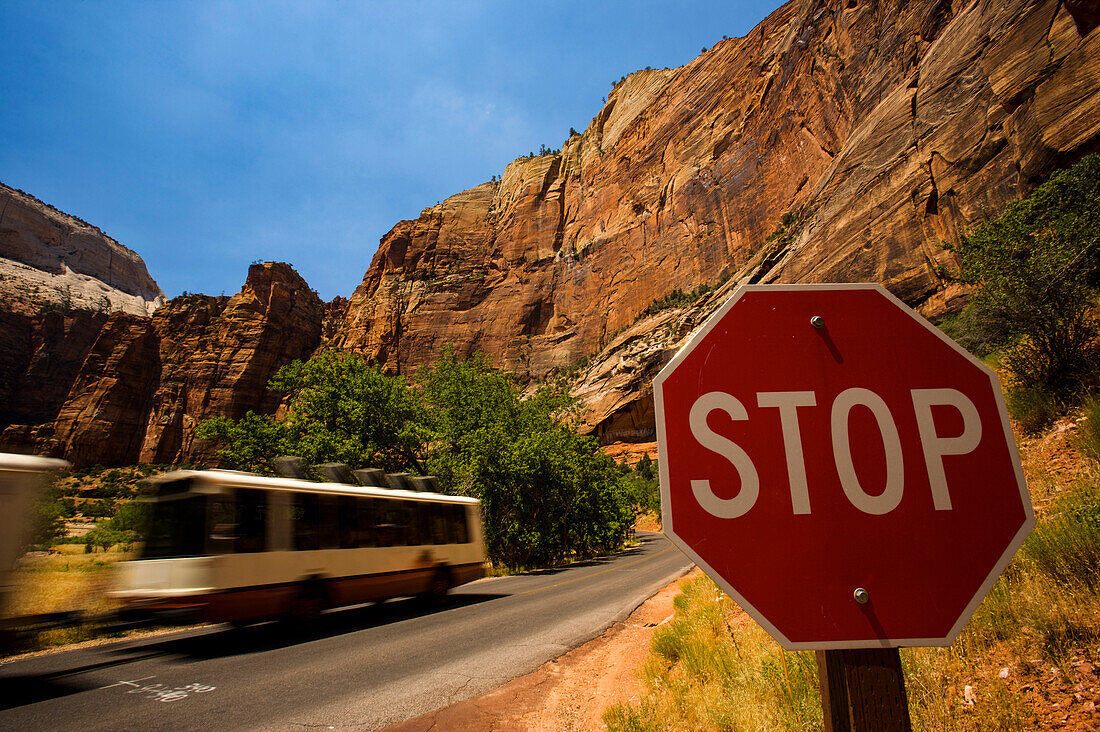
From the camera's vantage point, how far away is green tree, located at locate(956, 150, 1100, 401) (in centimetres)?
895

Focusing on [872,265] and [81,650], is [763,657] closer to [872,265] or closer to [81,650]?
[81,650]

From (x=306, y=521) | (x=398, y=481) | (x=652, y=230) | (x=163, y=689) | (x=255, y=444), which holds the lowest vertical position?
(x=163, y=689)

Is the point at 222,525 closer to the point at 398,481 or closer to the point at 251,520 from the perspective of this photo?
the point at 251,520

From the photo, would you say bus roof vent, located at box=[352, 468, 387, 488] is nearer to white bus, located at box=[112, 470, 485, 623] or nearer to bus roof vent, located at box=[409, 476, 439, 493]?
white bus, located at box=[112, 470, 485, 623]

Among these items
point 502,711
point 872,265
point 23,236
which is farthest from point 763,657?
point 23,236

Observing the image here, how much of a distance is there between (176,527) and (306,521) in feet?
6.12

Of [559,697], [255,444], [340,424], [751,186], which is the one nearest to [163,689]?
[559,697]

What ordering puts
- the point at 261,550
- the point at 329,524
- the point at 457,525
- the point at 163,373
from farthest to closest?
1. the point at 163,373
2. the point at 457,525
3. the point at 329,524
4. the point at 261,550

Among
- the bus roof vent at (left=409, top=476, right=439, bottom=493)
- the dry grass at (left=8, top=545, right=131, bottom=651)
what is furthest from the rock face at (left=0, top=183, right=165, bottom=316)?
the bus roof vent at (left=409, top=476, right=439, bottom=493)

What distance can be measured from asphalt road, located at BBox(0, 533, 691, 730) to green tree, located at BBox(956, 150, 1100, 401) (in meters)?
9.01

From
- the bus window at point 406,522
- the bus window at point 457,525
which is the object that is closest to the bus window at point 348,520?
the bus window at point 406,522

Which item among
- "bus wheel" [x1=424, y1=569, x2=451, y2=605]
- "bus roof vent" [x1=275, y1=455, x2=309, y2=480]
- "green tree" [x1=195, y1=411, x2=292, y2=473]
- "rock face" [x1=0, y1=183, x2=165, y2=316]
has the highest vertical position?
"rock face" [x1=0, y1=183, x2=165, y2=316]

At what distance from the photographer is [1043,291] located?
30.1 ft

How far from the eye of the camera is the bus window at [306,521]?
8.70m
